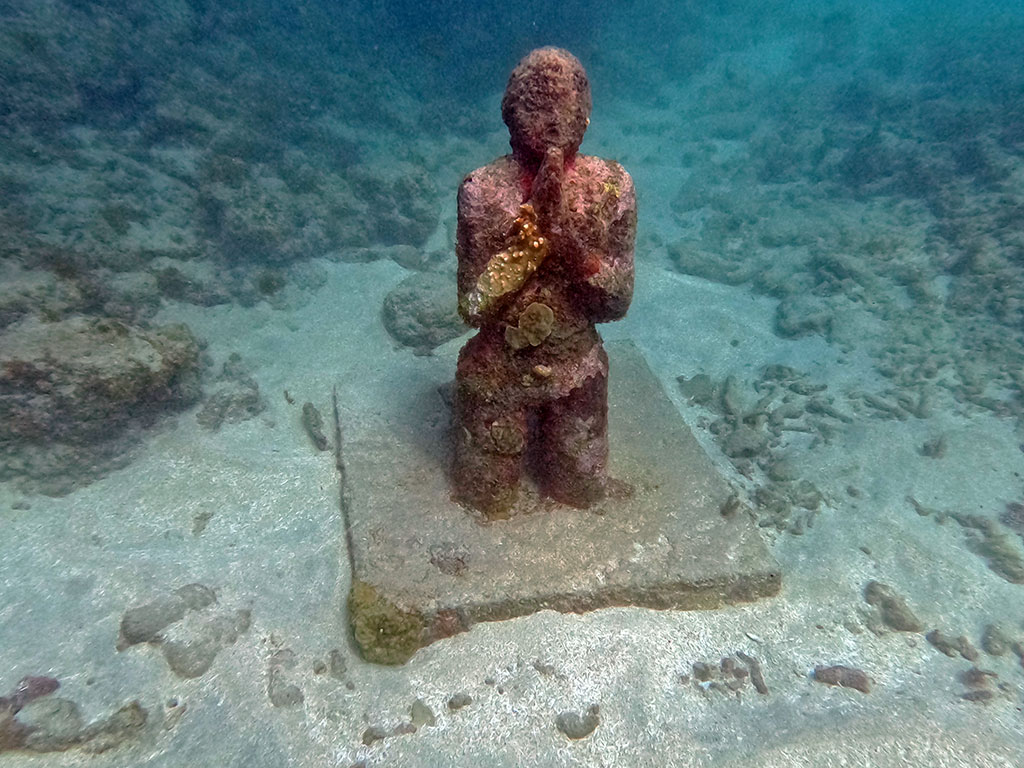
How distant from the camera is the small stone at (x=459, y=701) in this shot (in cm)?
366

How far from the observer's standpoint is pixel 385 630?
12.6ft

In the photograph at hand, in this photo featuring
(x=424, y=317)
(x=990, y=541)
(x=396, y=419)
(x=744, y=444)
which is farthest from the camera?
(x=424, y=317)

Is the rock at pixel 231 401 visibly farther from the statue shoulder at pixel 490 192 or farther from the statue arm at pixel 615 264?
the statue arm at pixel 615 264

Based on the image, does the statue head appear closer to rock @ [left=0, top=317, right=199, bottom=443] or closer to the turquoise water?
the turquoise water

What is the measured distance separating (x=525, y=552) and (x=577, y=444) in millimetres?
955

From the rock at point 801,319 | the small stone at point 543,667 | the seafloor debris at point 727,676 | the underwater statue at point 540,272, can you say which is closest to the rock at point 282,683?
the small stone at point 543,667

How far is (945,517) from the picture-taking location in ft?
18.0

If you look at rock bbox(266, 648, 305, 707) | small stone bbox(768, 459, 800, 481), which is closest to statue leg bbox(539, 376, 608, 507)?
rock bbox(266, 648, 305, 707)

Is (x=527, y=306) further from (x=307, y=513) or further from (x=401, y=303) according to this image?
(x=401, y=303)

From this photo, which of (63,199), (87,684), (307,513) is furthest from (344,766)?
(63,199)

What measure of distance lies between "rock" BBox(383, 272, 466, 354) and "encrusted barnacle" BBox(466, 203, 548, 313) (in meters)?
4.09

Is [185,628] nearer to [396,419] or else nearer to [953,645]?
[396,419]

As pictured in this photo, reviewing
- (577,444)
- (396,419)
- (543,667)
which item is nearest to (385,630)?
(543,667)

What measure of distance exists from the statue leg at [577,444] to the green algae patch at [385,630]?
1.53 metres
